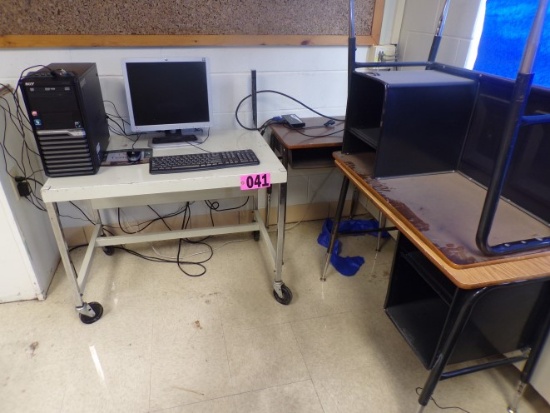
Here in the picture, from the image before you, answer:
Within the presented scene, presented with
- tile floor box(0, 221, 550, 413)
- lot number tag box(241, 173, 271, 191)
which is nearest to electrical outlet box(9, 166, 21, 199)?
tile floor box(0, 221, 550, 413)

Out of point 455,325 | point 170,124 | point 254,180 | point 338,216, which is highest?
point 170,124

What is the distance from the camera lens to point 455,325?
1059mm

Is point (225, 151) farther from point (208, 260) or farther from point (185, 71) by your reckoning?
point (208, 260)

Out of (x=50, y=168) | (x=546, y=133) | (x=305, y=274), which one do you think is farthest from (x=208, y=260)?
(x=546, y=133)

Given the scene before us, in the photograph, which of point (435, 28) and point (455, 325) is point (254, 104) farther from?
point (455, 325)

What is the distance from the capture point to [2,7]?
67.1 inches

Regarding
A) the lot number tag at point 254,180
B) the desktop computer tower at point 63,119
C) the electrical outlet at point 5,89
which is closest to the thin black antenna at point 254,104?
the lot number tag at point 254,180

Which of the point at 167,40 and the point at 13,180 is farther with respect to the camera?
the point at 167,40

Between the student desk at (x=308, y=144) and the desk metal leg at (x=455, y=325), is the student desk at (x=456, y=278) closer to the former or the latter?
the desk metal leg at (x=455, y=325)

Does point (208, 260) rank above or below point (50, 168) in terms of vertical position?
below

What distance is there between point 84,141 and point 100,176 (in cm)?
15

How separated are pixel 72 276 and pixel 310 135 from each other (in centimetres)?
135

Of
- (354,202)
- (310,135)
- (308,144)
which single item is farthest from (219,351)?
(354,202)

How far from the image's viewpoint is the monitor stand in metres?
1.84
